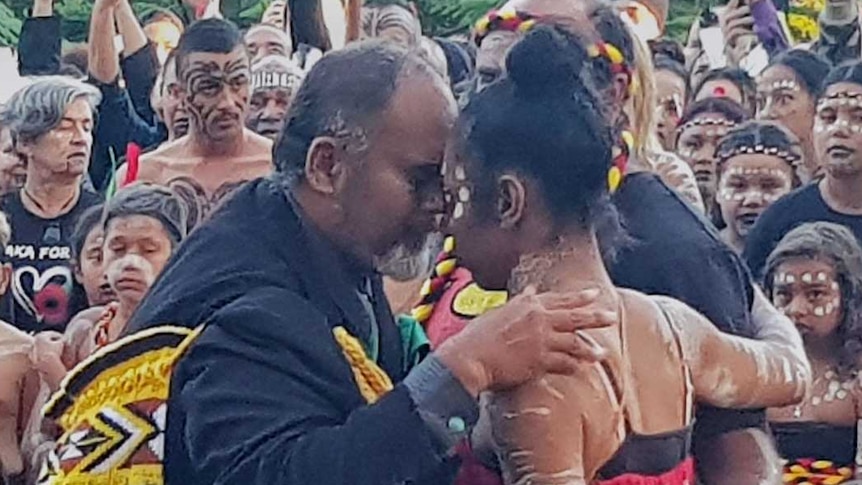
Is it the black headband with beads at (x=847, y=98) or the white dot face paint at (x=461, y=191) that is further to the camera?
the black headband with beads at (x=847, y=98)

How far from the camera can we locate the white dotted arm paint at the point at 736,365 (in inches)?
118

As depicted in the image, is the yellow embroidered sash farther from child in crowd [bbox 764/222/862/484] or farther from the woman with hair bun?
child in crowd [bbox 764/222/862/484]

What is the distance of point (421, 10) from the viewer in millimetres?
16297

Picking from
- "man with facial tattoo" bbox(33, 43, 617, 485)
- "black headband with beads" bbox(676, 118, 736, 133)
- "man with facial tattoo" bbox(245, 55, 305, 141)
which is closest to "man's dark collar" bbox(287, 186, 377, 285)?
"man with facial tattoo" bbox(33, 43, 617, 485)

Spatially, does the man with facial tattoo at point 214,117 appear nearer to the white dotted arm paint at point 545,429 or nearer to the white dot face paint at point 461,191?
the white dot face paint at point 461,191

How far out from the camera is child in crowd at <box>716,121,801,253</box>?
6340 mm

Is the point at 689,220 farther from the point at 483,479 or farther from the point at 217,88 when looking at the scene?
the point at 217,88

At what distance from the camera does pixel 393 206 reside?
286cm

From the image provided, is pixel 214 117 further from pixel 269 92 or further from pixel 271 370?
pixel 271 370

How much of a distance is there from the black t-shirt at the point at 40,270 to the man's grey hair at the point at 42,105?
0.25m

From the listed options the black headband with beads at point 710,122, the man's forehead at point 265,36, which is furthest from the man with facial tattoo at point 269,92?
the black headband with beads at point 710,122

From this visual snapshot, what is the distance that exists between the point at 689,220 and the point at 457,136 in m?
0.72

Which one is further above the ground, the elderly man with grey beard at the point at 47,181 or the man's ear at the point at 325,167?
the man's ear at the point at 325,167

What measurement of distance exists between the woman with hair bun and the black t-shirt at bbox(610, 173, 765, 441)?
400mm
